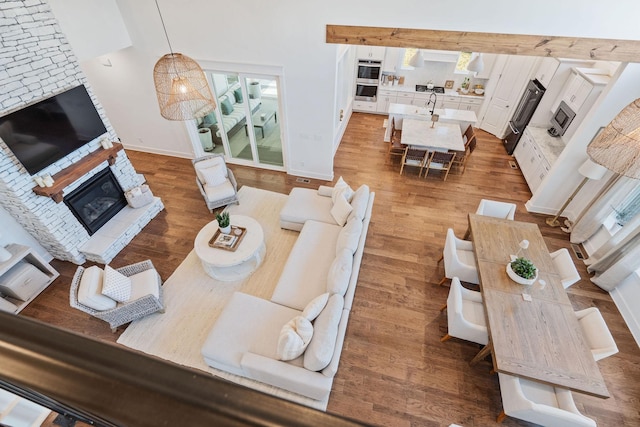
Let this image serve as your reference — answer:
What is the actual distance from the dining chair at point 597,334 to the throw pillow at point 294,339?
2.96 m

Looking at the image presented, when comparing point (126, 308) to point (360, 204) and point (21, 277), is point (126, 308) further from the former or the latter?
point (360, 204)

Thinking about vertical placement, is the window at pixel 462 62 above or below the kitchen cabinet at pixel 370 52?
below

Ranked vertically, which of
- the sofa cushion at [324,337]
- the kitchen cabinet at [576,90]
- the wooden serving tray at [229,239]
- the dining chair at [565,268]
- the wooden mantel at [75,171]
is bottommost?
the wooden serving tray at [229,239]

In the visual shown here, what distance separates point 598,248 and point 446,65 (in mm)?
6211

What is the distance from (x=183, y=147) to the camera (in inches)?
278

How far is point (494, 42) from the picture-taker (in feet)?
13.8

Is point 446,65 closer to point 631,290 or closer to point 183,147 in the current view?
point 631,290

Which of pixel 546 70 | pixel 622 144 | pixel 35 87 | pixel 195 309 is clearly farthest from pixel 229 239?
pixel 546 70

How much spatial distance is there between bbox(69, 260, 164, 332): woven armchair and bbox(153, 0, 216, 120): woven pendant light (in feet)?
7.28

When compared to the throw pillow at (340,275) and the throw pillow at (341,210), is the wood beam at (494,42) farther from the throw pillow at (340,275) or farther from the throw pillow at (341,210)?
the throw pillow at (340,275)

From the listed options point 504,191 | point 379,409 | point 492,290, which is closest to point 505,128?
point 504,191

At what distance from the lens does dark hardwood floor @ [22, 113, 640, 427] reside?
346 centimetres

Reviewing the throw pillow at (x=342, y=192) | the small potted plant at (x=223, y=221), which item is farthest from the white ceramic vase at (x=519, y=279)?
the small potted plant at (x=223, y=221)

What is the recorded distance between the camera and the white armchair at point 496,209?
4711 millimetres
